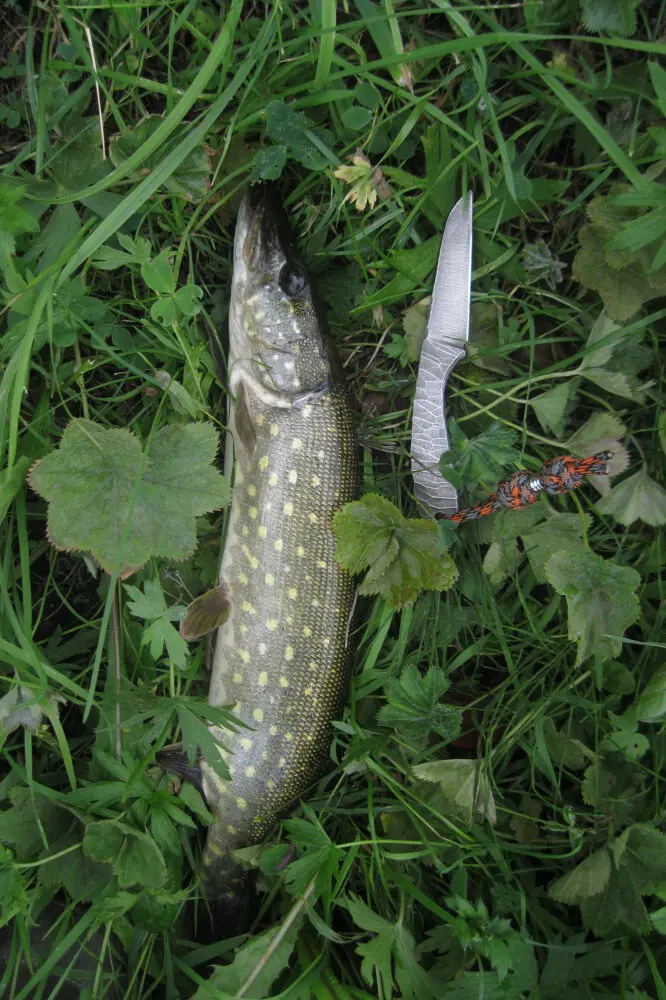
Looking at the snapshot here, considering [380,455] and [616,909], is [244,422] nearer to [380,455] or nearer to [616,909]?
[380,455]

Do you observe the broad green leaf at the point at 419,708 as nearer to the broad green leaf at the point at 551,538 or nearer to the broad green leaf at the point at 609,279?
the broad green leaf at the point at 551,538

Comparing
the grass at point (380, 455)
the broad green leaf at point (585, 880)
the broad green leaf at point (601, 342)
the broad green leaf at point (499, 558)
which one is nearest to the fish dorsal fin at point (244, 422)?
the grass at point (380, 455)

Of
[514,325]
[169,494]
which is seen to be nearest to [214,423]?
[169,494]

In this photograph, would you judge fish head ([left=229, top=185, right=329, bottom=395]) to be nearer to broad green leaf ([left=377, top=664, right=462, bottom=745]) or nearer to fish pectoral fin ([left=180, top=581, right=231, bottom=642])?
fish pectoral fin ([left=180, top=581, right=231, bottom=642])

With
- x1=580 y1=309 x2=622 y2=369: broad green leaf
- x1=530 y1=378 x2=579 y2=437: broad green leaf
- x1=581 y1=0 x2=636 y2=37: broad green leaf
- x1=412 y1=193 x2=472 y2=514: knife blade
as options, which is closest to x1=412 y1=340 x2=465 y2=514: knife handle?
x1=412 y1=193 x2=472 y2=514: knife blade

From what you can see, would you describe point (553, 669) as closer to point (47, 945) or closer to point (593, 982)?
point (593, 982)

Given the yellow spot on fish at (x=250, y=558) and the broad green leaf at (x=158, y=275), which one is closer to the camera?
the broad green leaf at (x=158, y=275)

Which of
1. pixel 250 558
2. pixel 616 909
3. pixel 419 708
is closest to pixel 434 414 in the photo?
pixel 250 558
